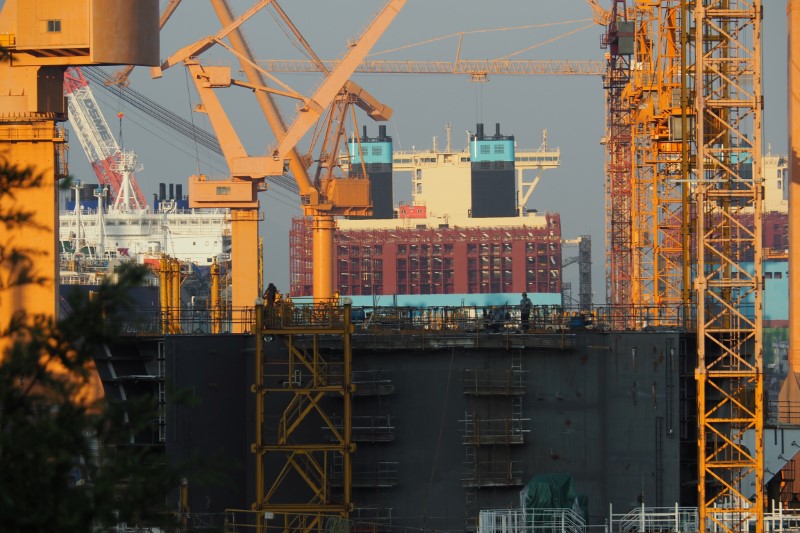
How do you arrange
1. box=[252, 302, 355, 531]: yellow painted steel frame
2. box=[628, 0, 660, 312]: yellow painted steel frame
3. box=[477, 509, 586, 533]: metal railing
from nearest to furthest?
1. box=[477, 509, 586, 533]: metal railing
2. box=[252, 302, 355, 531]: yellow painted steel frame
3. box=[628, 0, 660, 312]: yellow painted steel frame

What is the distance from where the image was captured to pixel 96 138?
13550 cm

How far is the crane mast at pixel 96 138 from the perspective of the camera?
132m

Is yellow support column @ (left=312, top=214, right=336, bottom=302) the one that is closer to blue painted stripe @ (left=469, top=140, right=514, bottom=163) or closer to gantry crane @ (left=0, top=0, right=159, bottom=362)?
gantry crane @ (left=0, top=0, right=159, bottom=362)

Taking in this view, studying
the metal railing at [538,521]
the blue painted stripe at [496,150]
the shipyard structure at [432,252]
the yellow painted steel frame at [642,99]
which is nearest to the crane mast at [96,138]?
the shipyard structure at [432,252]

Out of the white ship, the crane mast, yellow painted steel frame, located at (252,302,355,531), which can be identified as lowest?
yellow painted steel frame, located at (252,302,355,531)

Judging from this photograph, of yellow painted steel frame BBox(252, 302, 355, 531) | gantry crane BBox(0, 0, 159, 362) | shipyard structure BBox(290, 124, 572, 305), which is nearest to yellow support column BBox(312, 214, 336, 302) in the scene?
yellow painted steel frame BBox(252, 302, 355, 531)

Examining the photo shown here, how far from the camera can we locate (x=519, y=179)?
18812cm

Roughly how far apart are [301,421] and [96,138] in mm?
104357

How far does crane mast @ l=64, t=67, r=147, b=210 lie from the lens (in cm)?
13238

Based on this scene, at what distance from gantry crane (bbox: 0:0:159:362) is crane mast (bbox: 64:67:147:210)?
329 feet

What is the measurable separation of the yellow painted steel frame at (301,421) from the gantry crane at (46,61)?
6446mm

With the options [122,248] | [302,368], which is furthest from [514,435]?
[122,248]

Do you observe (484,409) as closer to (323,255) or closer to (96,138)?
(323,255)

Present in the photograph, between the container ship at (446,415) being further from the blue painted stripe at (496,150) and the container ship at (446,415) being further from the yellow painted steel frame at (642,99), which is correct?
the blue painted stripe at (496,150)
